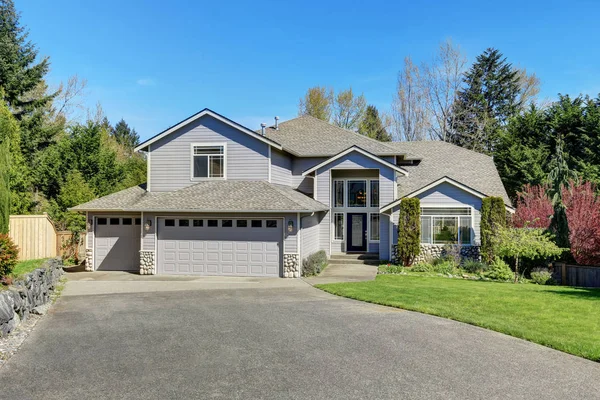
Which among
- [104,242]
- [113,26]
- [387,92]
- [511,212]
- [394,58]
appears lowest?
[104,242]

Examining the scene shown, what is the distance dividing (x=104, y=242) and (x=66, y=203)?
6314 mm

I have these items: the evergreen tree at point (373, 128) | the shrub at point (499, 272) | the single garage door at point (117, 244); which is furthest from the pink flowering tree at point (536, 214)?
the evergreen tree at point (373, 128)

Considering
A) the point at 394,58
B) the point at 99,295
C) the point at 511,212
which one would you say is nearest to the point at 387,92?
the point at 394,58

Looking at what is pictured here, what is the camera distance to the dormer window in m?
19.3

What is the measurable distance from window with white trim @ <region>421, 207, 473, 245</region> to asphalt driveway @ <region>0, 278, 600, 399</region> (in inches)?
364

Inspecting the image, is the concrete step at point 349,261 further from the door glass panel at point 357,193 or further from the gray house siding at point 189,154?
the gray house siding at point 189,154

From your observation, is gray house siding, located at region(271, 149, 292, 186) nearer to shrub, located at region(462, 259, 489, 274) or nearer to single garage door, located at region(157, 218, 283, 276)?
single garage door, located at region(157, 218, 283, 276)

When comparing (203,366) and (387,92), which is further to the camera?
(387,92)

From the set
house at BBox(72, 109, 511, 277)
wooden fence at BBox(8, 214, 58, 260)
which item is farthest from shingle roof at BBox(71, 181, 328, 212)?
wooden fence at BBox(8, 214, 58, 260)

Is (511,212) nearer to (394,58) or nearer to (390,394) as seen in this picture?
(390,394)

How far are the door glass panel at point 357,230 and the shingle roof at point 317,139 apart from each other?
11.0 feet

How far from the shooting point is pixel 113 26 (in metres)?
19.9

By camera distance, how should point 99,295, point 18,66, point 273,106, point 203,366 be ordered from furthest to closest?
point 273,106, point 18,66, point 99,295, point 203,366

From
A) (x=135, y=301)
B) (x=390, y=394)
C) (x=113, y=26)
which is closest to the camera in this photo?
(x=390, y=394)
